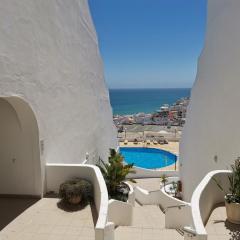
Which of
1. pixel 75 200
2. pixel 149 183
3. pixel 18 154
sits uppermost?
pixel 18 154

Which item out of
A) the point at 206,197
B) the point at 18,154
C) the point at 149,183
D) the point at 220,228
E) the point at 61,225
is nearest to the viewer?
the point at 220,228

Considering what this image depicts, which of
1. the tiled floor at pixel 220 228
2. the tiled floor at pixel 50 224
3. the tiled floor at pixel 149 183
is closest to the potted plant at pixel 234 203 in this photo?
the tiled floor at pixel 220 228

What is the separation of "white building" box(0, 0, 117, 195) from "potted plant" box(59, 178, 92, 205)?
954 millimetres

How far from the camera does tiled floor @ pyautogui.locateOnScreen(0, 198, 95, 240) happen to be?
7.41m

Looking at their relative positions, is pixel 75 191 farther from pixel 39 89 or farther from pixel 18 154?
pixel 39 89

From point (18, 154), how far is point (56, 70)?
131 inches

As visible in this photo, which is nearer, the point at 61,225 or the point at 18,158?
the point at 61,225

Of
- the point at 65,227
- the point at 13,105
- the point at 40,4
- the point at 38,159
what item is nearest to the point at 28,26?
the point at 40,4

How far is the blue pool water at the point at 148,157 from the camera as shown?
3100 centimetres

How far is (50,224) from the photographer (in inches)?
317

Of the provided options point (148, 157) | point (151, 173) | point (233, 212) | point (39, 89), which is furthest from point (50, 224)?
point (148, 157)

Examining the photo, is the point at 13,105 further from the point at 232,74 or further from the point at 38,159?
the point at 232,74

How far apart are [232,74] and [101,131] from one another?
963 centimetres

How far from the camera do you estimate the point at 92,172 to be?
9.95 metres
